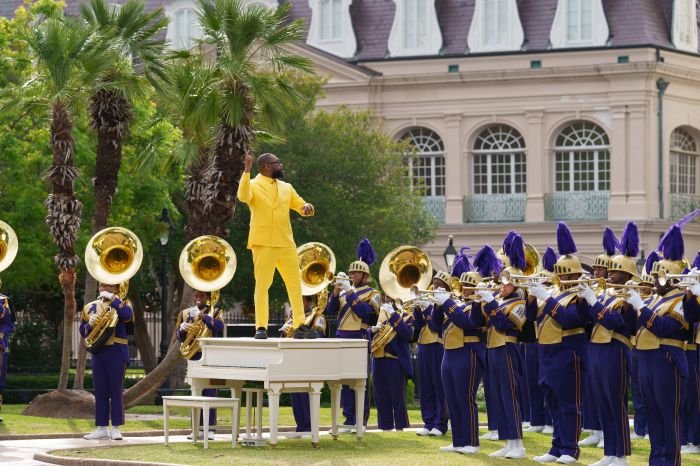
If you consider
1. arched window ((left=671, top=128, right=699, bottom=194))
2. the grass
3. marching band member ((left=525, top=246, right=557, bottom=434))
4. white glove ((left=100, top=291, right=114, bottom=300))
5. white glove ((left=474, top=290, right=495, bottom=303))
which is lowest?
the grass

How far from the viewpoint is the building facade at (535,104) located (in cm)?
5241

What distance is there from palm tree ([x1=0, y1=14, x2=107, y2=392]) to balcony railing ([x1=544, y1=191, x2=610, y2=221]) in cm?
2612

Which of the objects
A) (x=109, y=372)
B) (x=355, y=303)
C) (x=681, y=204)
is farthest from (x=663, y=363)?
(x=681, y=204)

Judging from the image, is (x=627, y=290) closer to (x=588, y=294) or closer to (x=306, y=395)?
(x=588, y=294)

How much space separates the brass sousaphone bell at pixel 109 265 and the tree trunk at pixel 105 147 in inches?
190

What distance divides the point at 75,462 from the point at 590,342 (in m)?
5.72

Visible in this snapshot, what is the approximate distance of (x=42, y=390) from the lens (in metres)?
34.2

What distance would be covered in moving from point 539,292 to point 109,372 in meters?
6.38

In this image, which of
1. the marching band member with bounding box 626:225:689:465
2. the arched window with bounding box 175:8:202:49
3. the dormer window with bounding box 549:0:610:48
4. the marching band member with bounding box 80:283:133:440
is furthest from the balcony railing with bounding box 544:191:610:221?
the marching band member with bounding box 626:225:689:465

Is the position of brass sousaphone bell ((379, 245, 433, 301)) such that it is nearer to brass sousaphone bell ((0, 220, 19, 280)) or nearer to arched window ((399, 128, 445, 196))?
brass sousaphone bell ((0, 220, 19, 280))

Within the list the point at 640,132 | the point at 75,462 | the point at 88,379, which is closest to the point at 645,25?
the point at 640,132

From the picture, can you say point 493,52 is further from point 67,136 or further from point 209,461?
point 209,461

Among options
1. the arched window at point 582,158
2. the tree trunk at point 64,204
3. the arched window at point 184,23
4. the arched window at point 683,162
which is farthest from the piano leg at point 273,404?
the arched window at point 184,23

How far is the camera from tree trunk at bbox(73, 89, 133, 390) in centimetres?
2936
